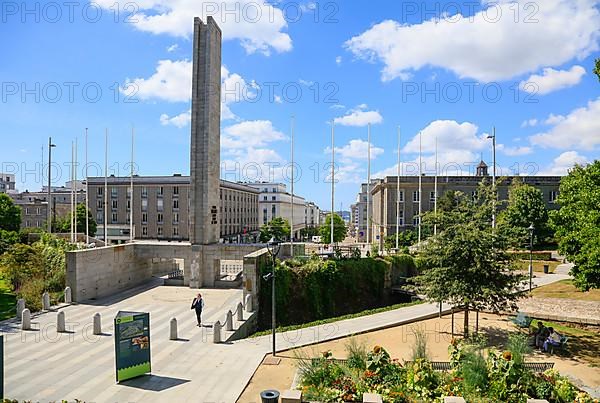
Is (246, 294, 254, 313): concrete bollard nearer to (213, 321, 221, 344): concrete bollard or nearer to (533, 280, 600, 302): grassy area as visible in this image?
(213, 321, 221, 344): concrete bollard

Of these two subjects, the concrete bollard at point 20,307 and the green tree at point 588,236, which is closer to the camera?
the green tree at point 588,236

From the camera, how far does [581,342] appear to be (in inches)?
690

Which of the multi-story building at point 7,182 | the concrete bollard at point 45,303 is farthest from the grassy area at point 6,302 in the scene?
the multi-story building at point 7,182

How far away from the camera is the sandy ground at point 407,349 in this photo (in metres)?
12.1

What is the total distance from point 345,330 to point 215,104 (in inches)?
732

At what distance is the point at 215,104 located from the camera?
29.0 metres

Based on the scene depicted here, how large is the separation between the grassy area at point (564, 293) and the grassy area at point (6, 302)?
30663mm

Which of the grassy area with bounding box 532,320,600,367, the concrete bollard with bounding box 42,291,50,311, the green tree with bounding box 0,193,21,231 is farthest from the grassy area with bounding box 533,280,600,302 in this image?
the green tree with bounding box 0,193,21,231

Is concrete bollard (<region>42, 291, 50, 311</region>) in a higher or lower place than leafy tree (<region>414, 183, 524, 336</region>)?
lower

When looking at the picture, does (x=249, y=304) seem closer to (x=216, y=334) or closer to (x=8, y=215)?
(x=216, y=334)

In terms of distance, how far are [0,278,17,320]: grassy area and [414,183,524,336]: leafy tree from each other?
Answer: 1967 cm

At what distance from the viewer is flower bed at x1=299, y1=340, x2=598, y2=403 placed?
9.31 meters

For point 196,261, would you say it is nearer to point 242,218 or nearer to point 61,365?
point 61,365

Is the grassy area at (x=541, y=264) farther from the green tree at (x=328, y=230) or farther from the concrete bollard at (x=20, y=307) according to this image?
the concrete bollard at (x=20, y=307)
